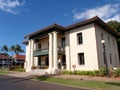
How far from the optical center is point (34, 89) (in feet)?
29.5

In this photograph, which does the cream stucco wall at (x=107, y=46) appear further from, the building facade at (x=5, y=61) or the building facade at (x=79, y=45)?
the building facade at (x=5, y=61)

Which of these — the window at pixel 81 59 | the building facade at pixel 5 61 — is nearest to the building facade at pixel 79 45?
the window at pixel 81 59

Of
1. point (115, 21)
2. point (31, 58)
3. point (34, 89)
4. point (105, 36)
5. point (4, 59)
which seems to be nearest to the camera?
point (34, 89)

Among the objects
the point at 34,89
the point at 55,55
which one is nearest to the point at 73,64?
the point at 55,55

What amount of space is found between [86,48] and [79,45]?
1.38 meters

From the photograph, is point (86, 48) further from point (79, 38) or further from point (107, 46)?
point (107, 46)

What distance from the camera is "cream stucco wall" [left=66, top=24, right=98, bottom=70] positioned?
1847 centimetres

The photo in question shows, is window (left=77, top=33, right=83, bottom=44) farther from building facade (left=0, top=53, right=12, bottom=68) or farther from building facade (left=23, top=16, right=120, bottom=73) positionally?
building facade (left=0, top=53, right=12, bottom=68)

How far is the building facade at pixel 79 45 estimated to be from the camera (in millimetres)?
18781

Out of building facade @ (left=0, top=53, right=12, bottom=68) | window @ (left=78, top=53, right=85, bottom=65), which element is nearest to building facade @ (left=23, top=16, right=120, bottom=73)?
window @ (left=78, top=53, right=85, bottom=65)

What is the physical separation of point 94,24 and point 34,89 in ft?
44.5

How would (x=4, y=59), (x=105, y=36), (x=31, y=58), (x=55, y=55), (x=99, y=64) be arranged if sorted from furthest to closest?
1. (x=4, y=59)
2. (x=31, y=58)
3. (x=105, y=36)
4. (x=55, y=55)
5. (x=99, y=64)

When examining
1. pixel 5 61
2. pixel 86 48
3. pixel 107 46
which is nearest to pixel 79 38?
→ pixel 86 48

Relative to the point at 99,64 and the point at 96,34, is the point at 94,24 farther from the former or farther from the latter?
the point at 99,64
